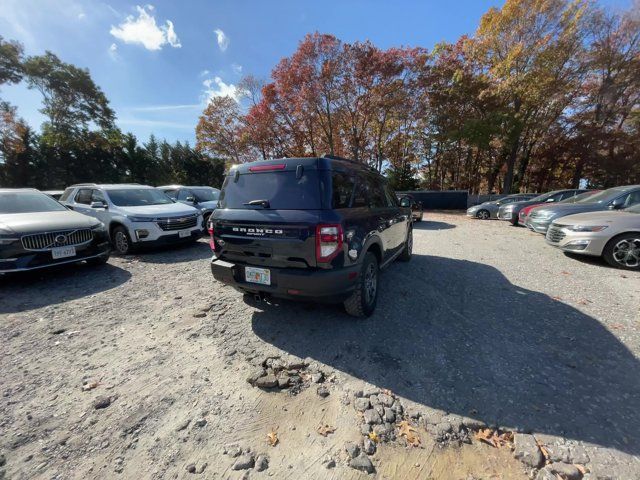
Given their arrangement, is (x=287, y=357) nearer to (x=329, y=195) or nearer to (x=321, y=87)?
(x=329, y=195)

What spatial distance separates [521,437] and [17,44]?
36.8 metres

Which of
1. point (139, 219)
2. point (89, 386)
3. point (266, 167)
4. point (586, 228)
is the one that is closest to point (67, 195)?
point (139, 219)

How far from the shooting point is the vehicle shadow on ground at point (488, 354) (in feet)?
6.45

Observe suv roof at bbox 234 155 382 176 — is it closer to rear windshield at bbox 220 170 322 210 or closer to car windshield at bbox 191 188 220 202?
rear windshield at bbox 220 170 322 210

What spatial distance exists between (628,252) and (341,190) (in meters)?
5.89

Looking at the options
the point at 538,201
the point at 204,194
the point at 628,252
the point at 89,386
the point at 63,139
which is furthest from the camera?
the point at 63,139

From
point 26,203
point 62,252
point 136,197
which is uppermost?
point 136,197

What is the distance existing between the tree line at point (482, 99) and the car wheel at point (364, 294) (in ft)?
57.3

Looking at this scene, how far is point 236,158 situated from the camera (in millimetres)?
27094

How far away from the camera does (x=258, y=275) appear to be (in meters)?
2.89

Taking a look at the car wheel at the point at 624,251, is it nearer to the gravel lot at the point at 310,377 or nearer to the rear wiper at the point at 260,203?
the gravel lot at the point at 310,377

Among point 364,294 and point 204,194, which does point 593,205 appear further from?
point 204,194

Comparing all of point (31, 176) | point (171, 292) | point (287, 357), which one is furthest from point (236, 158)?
point (287, 357)

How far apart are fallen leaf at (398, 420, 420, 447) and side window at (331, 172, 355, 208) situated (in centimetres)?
195
